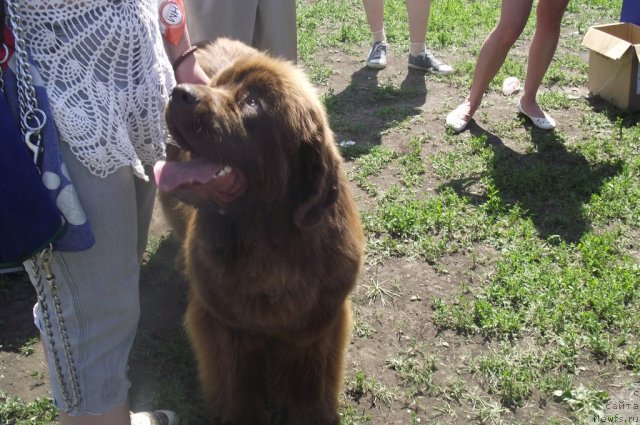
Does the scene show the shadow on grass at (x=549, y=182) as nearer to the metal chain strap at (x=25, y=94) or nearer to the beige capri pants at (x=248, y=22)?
the beige capri pants at (x=248, y=22)

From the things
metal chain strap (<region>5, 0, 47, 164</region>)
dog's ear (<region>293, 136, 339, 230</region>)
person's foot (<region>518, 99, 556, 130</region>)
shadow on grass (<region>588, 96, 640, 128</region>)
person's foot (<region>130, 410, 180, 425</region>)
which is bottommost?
person's foot (<region>130, 410, 180, 425</region>)

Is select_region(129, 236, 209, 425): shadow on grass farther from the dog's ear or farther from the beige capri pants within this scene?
the beige capri pants

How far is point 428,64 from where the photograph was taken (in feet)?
21.0

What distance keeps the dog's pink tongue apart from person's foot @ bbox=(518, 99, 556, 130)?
3.83 metres

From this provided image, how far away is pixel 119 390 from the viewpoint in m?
2.06

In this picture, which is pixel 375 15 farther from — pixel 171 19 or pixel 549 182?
pixel 171 19

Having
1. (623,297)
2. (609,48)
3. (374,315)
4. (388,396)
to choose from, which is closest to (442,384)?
(388,396)

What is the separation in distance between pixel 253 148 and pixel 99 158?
61 cm

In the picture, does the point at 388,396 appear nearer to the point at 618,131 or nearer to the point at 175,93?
the point at 175,93

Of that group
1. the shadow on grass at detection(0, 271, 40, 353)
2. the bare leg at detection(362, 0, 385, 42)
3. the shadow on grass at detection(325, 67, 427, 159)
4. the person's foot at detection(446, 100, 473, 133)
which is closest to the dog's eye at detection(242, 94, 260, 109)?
the shadow on grass at detection(0, 271, 40, 353)

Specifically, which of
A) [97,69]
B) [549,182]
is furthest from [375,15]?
[97,69]

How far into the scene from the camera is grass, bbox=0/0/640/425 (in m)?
2.98

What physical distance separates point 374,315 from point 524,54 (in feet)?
14.7

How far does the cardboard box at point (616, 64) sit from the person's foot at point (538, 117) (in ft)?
2.31
